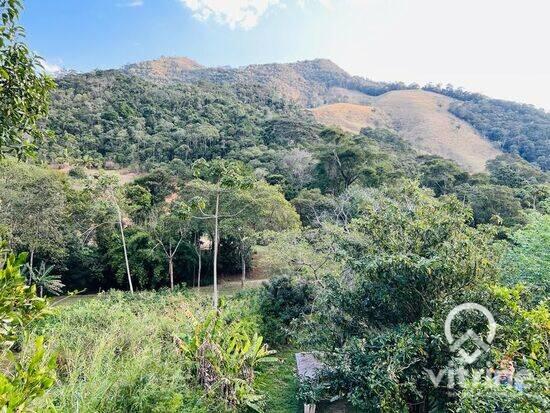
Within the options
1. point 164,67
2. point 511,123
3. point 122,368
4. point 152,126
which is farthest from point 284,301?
point 164,67

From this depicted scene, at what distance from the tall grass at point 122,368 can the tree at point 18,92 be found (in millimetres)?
1351

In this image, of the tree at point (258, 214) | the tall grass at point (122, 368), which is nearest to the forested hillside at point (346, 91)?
the tree at point (258, 214)

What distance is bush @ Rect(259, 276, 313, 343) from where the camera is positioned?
37.1 feet

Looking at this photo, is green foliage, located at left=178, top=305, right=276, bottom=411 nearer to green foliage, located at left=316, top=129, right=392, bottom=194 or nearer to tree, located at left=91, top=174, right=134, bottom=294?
tree, located at left=91, top=174, right=134, bottom=294

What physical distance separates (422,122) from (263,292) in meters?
70.1

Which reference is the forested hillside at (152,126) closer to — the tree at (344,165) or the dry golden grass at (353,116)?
the tree at (344,165)

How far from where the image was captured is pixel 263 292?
12562 mm

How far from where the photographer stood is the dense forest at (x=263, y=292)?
306cm

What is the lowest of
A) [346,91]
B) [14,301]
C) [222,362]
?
[222,362]

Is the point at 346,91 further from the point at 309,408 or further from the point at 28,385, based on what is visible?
the point at 28,385

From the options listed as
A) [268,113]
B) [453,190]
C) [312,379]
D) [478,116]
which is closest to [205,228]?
[312,379]

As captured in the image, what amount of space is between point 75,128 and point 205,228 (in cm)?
2590

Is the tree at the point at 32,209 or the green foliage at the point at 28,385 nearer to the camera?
the green foliage at the point at 28,385

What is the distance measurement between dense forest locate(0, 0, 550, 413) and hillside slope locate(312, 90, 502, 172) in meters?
35.4
